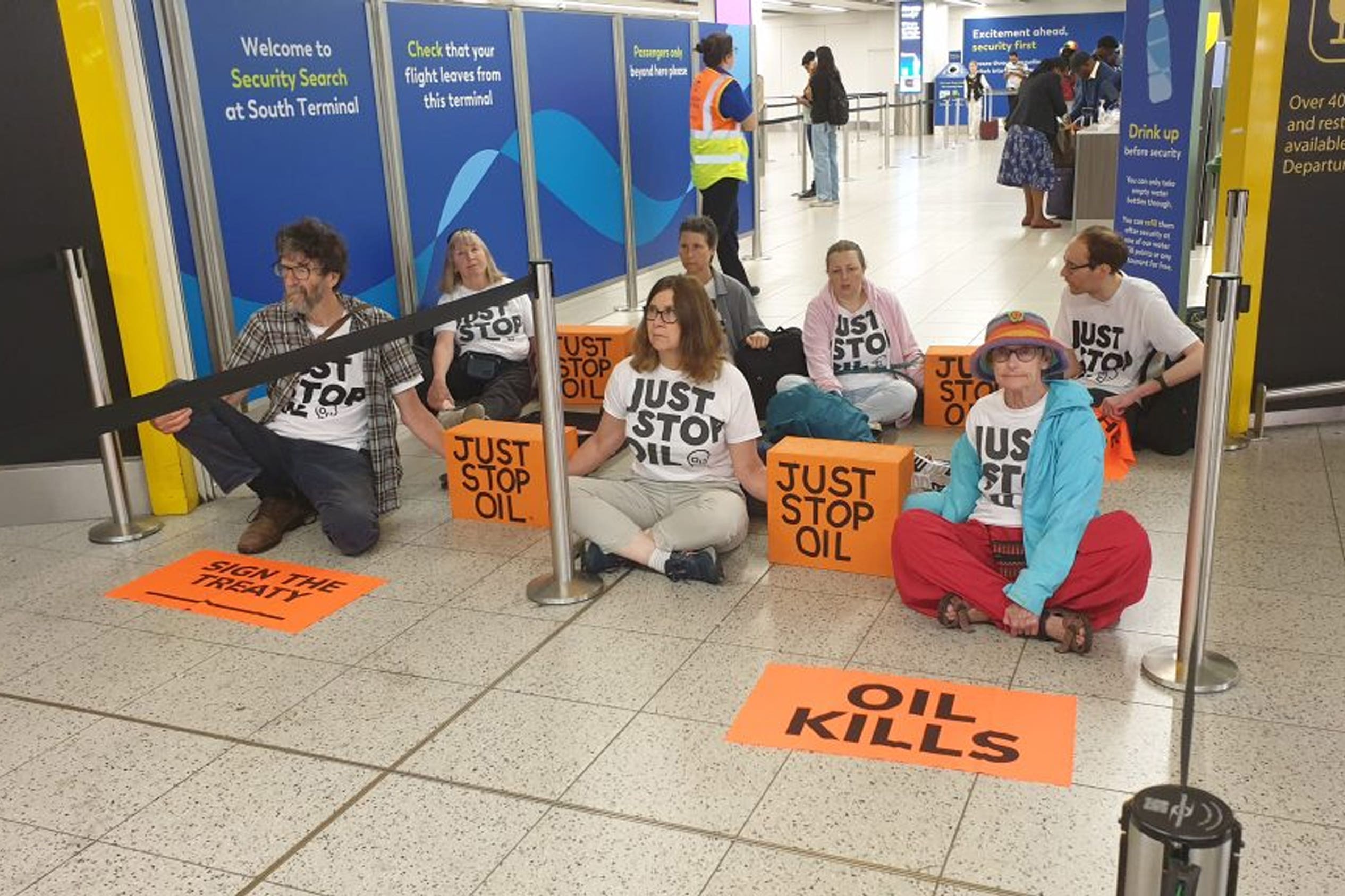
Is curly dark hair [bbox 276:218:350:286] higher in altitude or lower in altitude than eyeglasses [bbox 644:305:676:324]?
higher

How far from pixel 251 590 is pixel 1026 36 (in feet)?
102

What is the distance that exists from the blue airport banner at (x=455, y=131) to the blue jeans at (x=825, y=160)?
24.9 feet

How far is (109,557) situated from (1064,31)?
3073 cm

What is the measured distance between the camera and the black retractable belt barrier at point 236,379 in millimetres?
2377

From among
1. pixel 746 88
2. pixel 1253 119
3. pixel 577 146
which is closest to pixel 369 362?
pixel 1253 119

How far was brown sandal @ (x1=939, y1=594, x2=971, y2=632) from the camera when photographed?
3543 millimetres

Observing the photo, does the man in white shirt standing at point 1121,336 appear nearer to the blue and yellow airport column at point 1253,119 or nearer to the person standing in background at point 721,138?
the blue and yellow airport column at point 1253,119

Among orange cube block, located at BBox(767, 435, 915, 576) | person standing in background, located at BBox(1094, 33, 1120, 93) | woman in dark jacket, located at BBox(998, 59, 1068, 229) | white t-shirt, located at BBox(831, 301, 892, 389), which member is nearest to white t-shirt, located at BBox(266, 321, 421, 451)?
orange cube block, located at BBox(767, 435, 915, 576)

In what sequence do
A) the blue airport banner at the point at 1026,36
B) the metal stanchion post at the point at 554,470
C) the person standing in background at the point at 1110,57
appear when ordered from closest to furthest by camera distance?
the metal stanchion post at the point at 554,470, the person standing in background at the point at 1110,57, the blue airport banner at the point at 1026,36

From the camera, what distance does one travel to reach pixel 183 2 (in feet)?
15.8

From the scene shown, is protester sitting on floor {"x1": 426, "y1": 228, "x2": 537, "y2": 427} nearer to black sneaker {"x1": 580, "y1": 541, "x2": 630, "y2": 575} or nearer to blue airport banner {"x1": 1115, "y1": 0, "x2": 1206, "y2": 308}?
black sneaker {"x1": 580, "y1": 541, "x2": 630, "y2": 575}

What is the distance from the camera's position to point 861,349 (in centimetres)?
552

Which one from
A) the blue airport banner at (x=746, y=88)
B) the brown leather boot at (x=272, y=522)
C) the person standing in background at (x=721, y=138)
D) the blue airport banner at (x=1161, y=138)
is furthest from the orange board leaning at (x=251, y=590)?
the blue airport banner at (x=746, y=88)

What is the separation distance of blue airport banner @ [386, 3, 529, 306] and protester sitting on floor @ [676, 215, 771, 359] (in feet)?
4.66
